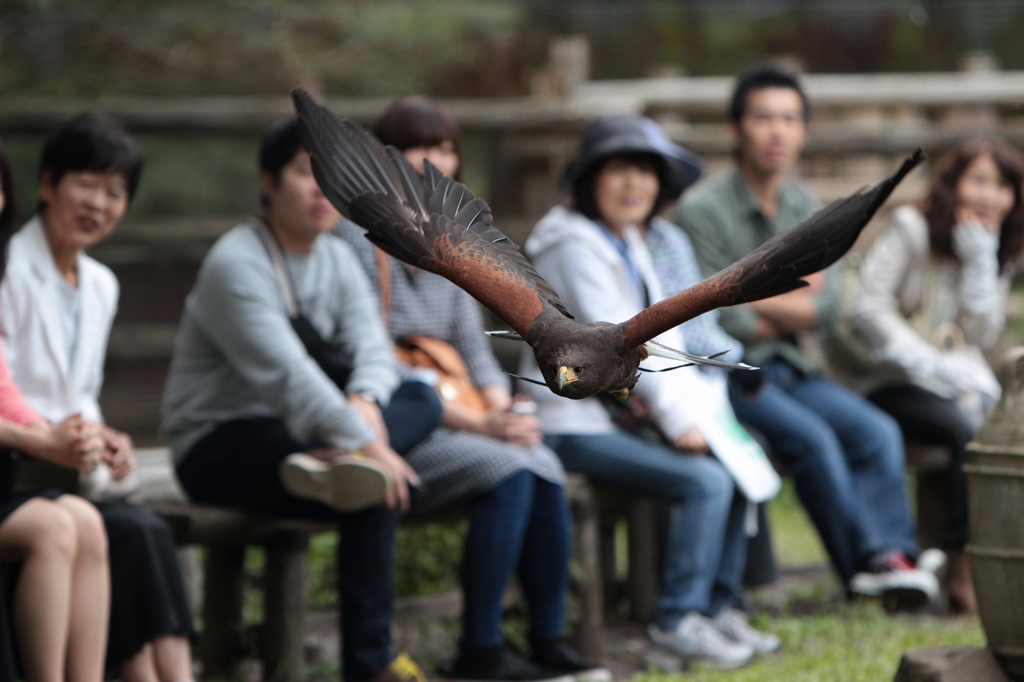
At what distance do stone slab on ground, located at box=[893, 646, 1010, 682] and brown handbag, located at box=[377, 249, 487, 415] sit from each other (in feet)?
5.08

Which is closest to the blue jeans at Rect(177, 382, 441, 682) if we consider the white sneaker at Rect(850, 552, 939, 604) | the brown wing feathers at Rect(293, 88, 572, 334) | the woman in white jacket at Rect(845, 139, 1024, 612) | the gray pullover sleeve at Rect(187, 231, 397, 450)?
the gray pullover sleeve at Rect(187, 231, 397, 450)

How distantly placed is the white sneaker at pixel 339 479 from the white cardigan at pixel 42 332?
1.99 feet

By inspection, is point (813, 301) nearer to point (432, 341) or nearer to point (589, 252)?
point (589, 252)

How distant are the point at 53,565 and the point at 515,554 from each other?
1422mm

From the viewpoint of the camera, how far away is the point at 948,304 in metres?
5.25

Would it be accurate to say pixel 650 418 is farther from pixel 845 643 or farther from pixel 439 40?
pixel 439 40

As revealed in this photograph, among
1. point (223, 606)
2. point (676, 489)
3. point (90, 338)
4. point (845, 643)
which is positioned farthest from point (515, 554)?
point (90, 338)

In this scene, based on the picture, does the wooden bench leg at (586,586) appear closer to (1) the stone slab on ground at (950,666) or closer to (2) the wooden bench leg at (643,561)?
(2) the wooden bench leg at (643,561)

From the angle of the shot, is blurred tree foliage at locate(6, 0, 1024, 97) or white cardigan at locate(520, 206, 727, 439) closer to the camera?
white cardigan at locate(520, 206, 727, 439)

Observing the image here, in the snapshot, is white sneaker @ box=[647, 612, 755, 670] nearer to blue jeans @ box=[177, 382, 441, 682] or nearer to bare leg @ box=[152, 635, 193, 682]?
blue jeans @ box=[177, 382, 441, 682]

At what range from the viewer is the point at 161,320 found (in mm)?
6805

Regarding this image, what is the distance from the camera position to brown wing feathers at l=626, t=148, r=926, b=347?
2770 mm

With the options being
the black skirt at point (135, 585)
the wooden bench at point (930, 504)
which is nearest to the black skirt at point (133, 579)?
the black skirt at point (135, 585)

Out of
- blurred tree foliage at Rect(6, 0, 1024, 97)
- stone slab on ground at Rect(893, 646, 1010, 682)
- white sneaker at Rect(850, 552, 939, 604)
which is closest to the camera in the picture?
stone slab on ground at Rect(893, 646, 1010, 682)
